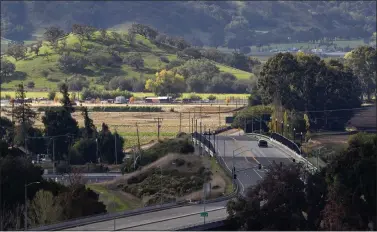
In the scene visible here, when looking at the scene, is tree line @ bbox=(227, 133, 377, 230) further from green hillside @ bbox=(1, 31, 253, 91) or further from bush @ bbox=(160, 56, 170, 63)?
bush @ bbox=(160, 56, 170, 63)

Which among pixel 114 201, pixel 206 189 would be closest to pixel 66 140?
pixel 114 201

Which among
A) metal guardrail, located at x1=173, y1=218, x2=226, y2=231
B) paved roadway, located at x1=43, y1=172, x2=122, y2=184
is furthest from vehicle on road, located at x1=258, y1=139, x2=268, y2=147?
metal guardrail, located at x1=173, y1=218, x2=226, y2=231

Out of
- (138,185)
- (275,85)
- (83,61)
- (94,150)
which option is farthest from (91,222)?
(83,61)

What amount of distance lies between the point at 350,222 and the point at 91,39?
4816 inches

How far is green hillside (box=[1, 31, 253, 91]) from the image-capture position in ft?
511

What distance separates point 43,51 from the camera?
168 meters

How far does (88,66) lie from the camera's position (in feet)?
533

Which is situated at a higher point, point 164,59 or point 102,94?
point 164,59

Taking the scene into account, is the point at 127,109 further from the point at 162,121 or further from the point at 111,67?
the point at 111,67

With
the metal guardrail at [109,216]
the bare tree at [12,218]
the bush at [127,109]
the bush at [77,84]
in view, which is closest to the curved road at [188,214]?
the metal guardrail at [109,216]

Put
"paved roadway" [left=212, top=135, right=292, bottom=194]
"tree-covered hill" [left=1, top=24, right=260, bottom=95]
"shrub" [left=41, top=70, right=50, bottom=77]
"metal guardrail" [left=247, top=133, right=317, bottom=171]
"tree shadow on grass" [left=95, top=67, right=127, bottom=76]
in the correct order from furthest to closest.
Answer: "tree shadow on grass" [left=95, top=67, right=127, bottom=76], "shrub" [left=41, top=70, right=50, bottom=77], "tree-covered hill" [left=1, top=24, right=260, bottom=95], "metal guardrail" [left=247, top=133, right=317, bottom=171], "paved roadway" [left=212, top=135, right=292, bottom=194]

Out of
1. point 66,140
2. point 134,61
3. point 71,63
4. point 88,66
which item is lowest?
point 66,140

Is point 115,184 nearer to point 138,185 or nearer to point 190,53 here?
point 138,185

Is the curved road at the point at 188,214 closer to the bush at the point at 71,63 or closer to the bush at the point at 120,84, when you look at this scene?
the bush at the point at 120,84
